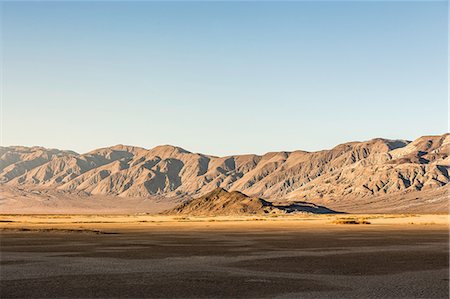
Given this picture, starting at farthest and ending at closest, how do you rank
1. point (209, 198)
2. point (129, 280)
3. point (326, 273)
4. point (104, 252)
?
point (209, 198) < point (104, 252) < point (326, 273) < point (129, 280)

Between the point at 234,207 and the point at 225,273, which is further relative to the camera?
the point at 234,207

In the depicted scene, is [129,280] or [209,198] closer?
[129,280]

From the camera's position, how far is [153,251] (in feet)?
128

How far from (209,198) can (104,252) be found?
489 feet

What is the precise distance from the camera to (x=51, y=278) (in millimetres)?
24594

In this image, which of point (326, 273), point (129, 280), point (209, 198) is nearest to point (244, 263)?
point (326, 273)

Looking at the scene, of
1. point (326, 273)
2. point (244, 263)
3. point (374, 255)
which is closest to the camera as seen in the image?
point (326, 273)

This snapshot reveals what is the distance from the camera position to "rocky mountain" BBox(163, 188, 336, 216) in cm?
16362

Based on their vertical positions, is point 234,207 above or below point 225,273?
below

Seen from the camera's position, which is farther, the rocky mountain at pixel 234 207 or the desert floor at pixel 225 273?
the rocky mountain at pixel 234 207

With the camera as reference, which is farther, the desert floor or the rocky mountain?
the rocky mountain

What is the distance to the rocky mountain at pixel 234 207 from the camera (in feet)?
537

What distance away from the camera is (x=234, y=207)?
170000 millimetres

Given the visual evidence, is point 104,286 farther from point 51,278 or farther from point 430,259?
point 430,259
